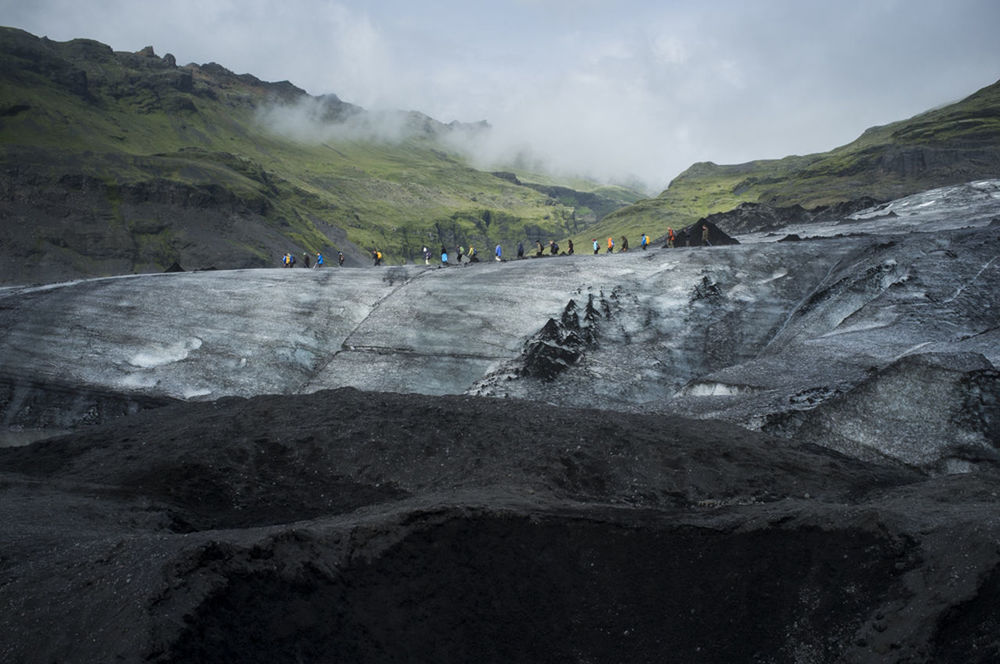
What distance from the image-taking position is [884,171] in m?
82.4

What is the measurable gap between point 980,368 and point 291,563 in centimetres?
1685

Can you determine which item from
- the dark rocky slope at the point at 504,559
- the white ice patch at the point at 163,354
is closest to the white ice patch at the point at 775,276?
the dark rocky slope at the point at 504,559

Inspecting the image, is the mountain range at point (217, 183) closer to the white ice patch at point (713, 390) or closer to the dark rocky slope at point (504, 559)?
the white ice patch at point (713, 390)

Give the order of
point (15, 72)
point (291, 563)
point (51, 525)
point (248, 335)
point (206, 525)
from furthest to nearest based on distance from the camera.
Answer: point (15, 72) < point (248, 335) < point (206, 525) < point (51, 525) < point (291, 563)

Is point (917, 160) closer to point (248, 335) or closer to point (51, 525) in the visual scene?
point (248, 335)

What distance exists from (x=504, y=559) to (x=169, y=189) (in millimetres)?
86040

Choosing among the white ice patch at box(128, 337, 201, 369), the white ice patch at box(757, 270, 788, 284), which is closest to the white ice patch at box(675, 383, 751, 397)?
the white ice patch at box(757, 270, 788, 284)

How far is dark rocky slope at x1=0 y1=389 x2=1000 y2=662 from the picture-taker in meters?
8.11

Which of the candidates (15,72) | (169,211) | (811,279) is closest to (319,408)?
(811,279)

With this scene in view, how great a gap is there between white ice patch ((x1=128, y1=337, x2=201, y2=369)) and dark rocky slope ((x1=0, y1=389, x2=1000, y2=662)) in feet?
42.3

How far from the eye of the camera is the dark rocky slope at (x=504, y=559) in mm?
8109

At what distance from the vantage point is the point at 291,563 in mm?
9219

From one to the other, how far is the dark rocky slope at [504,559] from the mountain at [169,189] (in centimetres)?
5614

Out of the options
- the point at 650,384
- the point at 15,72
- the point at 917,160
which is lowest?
the point at 650,384
